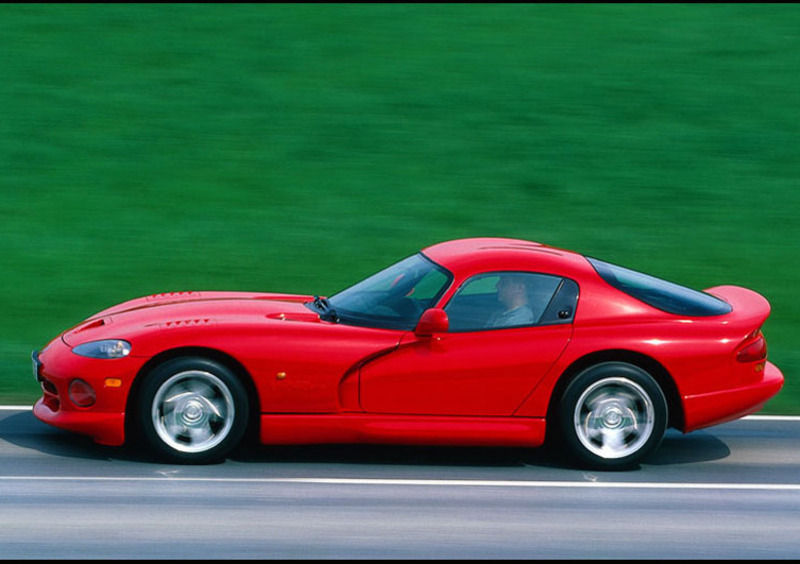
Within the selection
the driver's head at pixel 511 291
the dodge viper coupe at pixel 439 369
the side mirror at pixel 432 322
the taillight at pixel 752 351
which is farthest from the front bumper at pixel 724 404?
the side mirror at pixel 432 322

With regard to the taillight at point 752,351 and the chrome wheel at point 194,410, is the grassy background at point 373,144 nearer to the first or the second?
the taillight at point 752,351

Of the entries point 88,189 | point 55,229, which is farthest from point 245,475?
point 88,189

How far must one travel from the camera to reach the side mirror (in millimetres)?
6895

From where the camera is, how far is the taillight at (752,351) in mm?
7277

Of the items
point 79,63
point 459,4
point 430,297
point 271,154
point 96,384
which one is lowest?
point 96,384

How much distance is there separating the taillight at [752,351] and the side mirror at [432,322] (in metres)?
1.84

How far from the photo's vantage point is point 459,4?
1916 cm

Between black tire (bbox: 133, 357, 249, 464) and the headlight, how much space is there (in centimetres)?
21

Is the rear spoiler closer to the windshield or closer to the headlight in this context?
the windshield

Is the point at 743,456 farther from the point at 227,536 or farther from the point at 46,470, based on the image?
the point at 46,470

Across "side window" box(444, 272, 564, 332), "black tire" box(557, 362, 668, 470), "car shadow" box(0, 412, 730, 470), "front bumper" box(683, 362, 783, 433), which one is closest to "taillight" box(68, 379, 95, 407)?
"car shadow" box(0, 412, 730, 470)

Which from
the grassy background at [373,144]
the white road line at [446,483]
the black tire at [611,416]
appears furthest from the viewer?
the grassy background at [373,144]

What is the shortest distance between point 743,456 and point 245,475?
10.5ft

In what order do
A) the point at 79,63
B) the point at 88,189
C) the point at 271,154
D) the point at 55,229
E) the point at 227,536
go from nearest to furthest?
the point at 227,536, the point at 55,229, the point at 88,189, the point at 271,154, the point at 79,63
